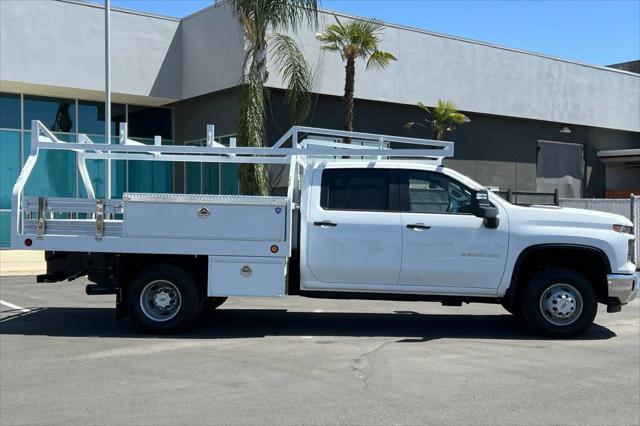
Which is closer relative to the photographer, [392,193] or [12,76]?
[392,193]

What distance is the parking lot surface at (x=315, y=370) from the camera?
17.6ft

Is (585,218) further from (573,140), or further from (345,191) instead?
(573,140)

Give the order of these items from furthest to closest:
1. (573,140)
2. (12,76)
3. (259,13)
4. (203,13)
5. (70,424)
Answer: (573,140), (203,13), (12,76), (259,13), (70,424)

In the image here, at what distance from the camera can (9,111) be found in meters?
21.6

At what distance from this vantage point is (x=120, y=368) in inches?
264

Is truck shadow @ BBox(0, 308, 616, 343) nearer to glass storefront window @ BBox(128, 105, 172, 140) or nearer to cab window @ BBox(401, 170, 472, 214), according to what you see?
cab window @ BBox(401, 170, 472, 214)

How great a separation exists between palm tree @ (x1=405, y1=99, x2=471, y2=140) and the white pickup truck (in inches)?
557

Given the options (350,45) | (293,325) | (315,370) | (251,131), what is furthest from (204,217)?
(350,45)

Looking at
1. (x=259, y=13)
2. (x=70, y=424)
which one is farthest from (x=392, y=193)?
(x=259, y=13)

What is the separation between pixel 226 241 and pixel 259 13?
395 inches

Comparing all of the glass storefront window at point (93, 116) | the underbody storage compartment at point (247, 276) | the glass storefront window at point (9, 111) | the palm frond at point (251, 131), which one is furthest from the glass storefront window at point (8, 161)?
the underbody storage compartment at point (247, 276)

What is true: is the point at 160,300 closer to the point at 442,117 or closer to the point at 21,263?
the point at 21,263

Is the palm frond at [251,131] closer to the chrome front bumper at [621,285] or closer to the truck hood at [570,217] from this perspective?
the truck hood at [570,217]

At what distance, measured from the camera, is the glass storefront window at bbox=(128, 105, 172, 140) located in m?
23.8
